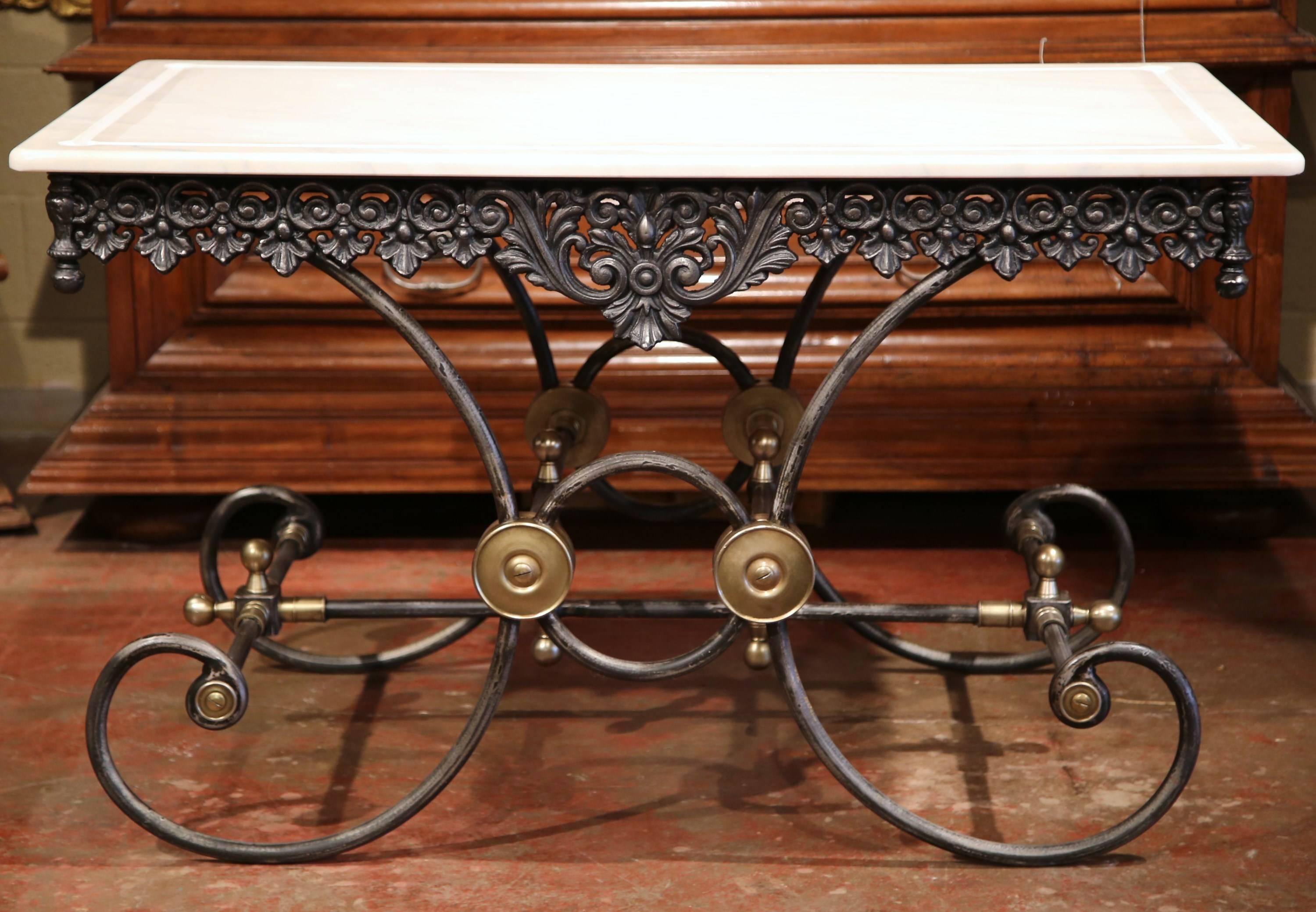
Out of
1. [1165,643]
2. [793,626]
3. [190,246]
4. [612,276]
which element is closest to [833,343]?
[793,626]

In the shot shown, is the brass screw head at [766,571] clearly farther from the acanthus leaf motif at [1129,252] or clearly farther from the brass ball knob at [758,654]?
the acanthus leaf motif at [1129,252]

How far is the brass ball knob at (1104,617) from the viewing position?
1571 mm

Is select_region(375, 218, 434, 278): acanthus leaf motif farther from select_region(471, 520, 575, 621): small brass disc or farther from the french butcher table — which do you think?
select_region(471, 520, 575, 621): small brass disc

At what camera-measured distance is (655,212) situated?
130 cm

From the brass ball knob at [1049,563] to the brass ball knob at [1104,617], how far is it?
0.05m

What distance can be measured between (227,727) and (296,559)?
0.44m

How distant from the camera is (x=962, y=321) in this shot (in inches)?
87.8

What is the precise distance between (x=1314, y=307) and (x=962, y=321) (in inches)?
A: 35.4

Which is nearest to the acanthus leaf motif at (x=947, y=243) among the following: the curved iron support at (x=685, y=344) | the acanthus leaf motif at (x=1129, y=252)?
the acanthus leaf motif at (x=1129, y=252)

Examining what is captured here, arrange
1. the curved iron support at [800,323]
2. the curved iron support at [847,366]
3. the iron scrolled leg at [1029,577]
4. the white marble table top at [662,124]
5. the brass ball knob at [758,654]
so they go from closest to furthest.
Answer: the white marble table top at [662,124]
the curved iron support at [847,366]
the brass ball knob at [758,654]
the curved iron support at [800,323]
the iron scrolled leg at [1029,577]

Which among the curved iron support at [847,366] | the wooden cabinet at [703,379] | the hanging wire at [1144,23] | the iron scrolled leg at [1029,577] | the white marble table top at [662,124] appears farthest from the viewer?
the wooden cabinet at [703,379]

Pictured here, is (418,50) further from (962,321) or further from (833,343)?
(962,321)

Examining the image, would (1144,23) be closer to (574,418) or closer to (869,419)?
(869,419)

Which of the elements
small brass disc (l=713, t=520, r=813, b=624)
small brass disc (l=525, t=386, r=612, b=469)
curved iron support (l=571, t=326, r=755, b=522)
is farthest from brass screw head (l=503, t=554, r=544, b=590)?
small brass disc (l=525, t=386, r=612, b=469)
